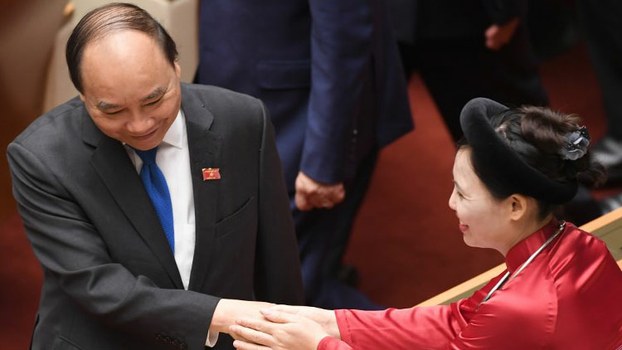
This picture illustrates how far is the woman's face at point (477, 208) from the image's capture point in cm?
214

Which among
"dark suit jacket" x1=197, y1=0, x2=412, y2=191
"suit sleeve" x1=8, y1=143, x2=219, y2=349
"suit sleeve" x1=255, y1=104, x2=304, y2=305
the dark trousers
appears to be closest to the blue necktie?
"suit sleeve" x1=8, y1=143, x2=219, y2=349

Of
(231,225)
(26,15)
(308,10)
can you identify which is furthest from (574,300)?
(26,15)

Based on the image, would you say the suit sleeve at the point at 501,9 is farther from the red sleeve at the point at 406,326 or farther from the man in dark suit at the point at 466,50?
the red sleeve at the point at 406,326

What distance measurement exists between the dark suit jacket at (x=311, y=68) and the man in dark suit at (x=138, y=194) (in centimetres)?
66

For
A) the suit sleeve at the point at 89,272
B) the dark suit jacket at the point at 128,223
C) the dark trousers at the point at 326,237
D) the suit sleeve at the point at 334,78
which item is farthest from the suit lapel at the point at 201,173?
the dark trousers at the point at 326,237

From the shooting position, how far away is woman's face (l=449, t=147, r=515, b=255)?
2.14 meters

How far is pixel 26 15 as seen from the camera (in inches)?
143

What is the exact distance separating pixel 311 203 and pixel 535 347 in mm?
1467

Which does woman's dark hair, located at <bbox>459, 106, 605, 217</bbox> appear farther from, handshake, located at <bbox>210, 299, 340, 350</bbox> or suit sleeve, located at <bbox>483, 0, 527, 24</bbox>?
suit sleeve, located at <bbox>483, 0, 527, 24</bbox>

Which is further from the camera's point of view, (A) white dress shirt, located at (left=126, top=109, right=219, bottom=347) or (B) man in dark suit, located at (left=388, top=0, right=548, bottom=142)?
(B) man in dark suit, located at (left=388, top=0, right=548, bottom=142)

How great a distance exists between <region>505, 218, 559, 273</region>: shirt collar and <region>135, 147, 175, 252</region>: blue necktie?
29.7 inches

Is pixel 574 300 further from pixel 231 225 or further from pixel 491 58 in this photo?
pixel 491 58

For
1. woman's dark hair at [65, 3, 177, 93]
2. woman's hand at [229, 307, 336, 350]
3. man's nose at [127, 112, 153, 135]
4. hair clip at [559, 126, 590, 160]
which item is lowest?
woman's hand at [229, 307, 336, 350]

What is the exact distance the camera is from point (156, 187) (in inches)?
99.7
